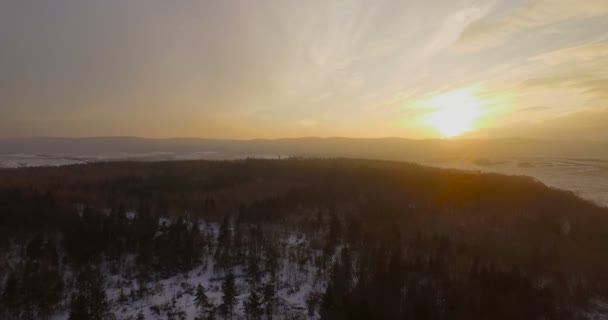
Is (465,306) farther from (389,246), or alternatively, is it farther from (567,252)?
(567,252)

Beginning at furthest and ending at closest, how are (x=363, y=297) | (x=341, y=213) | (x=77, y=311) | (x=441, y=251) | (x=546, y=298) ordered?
(x=341, y=213) → (x=441, y=251) → (x=546, y=298) → (x=363, y=297) → (x=77, y=311)

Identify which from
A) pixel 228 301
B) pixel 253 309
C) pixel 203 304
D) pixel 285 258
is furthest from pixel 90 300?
pixel 285 258

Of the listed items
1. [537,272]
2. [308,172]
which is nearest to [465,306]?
[537,272]

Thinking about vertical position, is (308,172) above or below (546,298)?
above

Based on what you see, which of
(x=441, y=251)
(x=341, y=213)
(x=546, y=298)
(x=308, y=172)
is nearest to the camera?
(x=546, y=298)

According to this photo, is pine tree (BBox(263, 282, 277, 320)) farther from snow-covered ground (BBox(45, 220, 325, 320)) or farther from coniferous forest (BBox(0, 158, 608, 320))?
snow-covered ground (BBox(45, 220, 325, 320))

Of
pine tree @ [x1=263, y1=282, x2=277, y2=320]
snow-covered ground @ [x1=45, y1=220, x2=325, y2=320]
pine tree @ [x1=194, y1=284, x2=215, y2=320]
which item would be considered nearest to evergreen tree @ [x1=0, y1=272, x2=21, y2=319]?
snow-covered ground @ [x1=45, y1=220, x2=325, y2=320]

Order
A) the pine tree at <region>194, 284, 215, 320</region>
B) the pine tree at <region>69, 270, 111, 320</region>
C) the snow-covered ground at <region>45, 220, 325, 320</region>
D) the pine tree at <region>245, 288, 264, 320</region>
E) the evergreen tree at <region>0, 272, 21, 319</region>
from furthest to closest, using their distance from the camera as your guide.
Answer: the snow-covered ground at <region>45, 220, 325, 320</region>, the pine tree at <region>194, 284, 215, 320</region>, the pine tree at <region>245, 288, 264, 320</region>, the evergreen tree at <region>0, 272, 21, 319</region>, the pine tree at <region>69, 270, 111, 320</region>

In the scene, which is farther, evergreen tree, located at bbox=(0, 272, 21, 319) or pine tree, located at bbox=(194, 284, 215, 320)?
pine tree, located at bbox=(194, 284, 215, 320)
